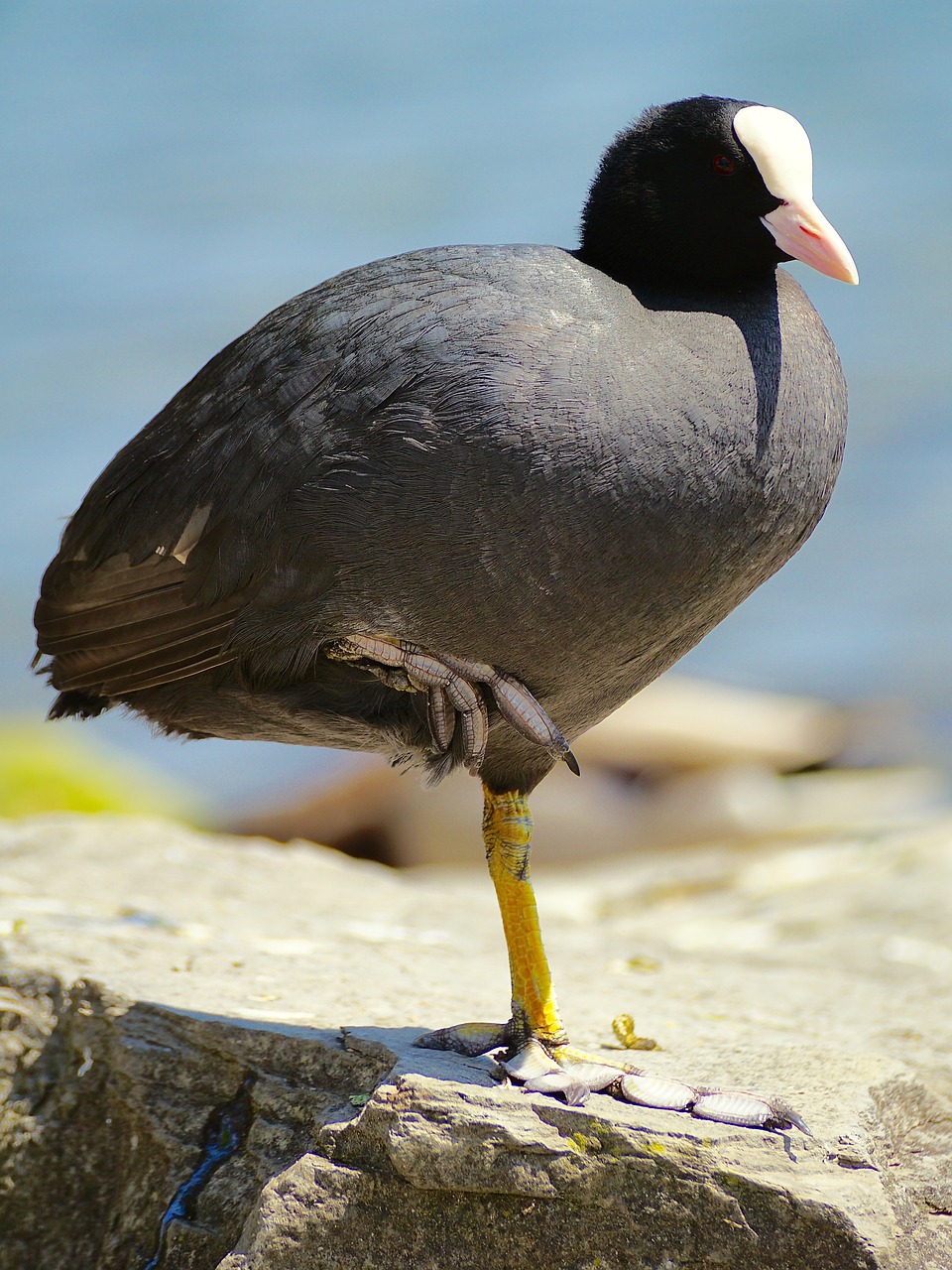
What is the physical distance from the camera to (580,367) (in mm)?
3189

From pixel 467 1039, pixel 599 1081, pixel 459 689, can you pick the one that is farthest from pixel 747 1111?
pixel 459 689

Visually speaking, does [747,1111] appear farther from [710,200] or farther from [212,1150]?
[710,200]

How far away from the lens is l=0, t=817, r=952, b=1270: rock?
120 inches

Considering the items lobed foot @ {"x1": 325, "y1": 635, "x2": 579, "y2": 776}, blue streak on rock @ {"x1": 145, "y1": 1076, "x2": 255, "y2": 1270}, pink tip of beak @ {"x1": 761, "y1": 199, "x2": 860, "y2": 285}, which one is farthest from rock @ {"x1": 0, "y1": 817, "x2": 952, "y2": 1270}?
pink tip of beak @ {"x1": 761, "y1": 199, "x2": 860, "y2": 285}

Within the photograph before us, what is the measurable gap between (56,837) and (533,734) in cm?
341

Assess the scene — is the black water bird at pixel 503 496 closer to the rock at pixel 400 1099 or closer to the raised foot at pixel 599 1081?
the raised foot at pixel 599 1081

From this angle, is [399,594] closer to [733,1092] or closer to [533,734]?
[533,734]

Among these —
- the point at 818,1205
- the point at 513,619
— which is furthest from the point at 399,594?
the point at 818,1205

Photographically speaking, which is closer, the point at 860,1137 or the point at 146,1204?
the point at 860,1137

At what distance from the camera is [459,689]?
3.33 m

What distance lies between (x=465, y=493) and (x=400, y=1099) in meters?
1.30

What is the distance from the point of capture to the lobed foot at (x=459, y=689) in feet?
10.9

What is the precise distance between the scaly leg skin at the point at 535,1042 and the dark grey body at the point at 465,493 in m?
0.24

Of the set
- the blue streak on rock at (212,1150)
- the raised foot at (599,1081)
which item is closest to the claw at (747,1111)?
the raised foot at (599,1081)
